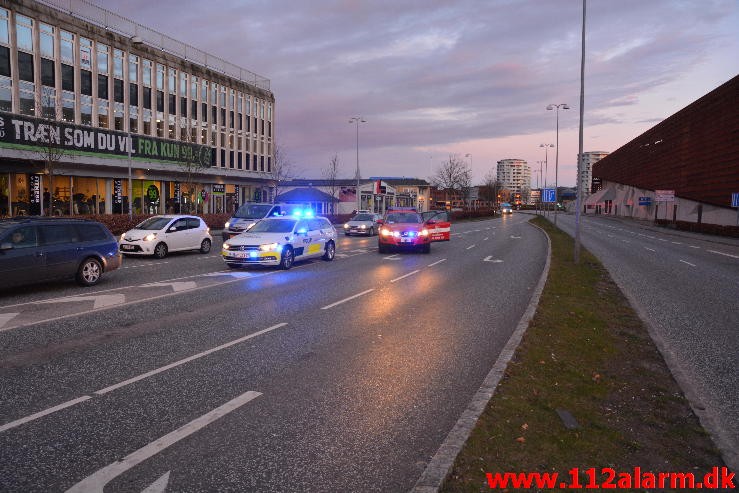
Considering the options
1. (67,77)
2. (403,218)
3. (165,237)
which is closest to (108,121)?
(67,77)

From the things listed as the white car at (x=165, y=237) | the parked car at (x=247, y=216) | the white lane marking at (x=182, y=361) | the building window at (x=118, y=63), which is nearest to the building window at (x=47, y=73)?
the building window at (x=118, y=63)

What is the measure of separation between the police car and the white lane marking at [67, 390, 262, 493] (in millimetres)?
10290

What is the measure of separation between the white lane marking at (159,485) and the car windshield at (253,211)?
21175 millimetres

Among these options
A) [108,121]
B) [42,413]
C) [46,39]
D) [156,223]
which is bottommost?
[42,413]

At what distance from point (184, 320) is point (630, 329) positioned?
25.2 ft

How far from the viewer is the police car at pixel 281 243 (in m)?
15.3

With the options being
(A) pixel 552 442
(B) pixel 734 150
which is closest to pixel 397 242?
(A) pixel 552 442

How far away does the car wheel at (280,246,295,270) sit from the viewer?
1570 centimetres

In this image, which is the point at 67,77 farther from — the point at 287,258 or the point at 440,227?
the point at 287,258

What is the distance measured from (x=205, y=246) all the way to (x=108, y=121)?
23021 mm

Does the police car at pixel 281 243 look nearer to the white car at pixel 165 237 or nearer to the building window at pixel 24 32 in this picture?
the white car at pixel 165 237

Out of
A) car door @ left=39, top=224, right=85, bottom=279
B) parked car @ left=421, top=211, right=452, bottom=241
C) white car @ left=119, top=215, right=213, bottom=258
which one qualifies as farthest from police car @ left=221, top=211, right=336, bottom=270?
parked car @ left=421, top=211, right=452, bottom=241

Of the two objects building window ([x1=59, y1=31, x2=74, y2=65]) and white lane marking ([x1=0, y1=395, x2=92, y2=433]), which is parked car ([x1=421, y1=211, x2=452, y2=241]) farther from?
building window ([x1=59, y1=31, x2=74, y2=65])

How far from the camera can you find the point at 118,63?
38906mm
